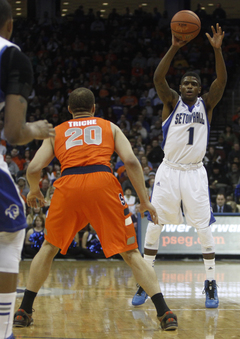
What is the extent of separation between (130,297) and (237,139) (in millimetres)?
9756

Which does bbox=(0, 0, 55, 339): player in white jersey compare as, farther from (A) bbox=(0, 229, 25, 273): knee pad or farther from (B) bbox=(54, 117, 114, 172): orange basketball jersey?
(B) bbox=(54, 117, 114, 172): orange basketball jersey

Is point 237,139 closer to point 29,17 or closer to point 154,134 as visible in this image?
point 154,134

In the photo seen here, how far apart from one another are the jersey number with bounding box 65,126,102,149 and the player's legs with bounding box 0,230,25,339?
1421mm

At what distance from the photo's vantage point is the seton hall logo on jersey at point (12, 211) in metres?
2.34

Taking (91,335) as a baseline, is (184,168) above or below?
above

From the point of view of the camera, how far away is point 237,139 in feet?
45.4

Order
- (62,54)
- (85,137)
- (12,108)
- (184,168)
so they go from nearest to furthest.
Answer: (12,108), (85,137), (184,168), (62,54)

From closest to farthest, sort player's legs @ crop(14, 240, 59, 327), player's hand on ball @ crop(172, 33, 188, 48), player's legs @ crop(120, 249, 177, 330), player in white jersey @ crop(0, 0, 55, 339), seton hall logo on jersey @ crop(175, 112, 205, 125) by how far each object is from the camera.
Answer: player in white jersey @ crop(0, 0, 55, 339) < player's legs @ crop(120, 249, 177, 330) < player's legs @ crop(14, 240, 59, 327) < player's hand on ball @ crop(172, 33, 188, 48) < seton hall logo on jersey @ crop(175, 112, 205, 125)

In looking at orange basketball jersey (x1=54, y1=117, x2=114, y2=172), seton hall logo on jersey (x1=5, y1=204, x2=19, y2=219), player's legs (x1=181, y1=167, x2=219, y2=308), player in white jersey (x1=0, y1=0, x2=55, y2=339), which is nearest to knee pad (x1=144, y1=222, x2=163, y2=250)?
player's legs (x1=181, y1=167, x2=219, y2=308)

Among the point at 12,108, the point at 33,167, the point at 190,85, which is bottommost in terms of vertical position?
the point at 33,167

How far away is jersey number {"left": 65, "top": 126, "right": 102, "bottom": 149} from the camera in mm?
3721

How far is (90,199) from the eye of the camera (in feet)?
11.7

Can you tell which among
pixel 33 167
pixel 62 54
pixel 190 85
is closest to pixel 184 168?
pixel 190 85

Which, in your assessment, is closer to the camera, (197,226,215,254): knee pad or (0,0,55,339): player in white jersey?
(0,0,55,339): player in white jersey
